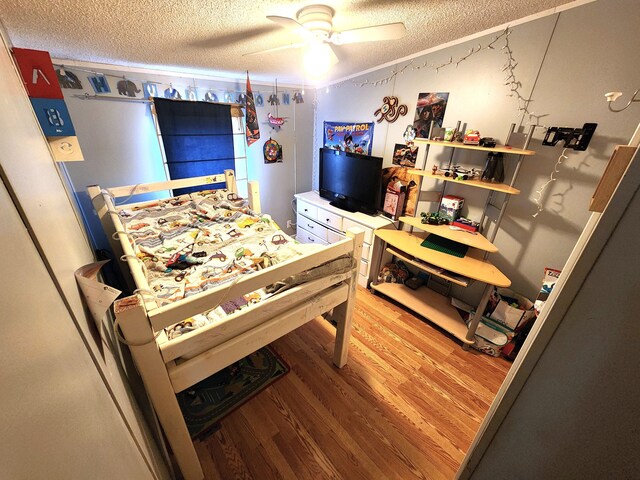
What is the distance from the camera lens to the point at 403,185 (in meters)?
2.64

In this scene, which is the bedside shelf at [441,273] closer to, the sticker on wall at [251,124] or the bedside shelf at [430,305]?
the bedside shelf at [430,305]

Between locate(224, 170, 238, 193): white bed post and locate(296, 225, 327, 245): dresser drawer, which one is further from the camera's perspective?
locate(296, 225, 327, 245): dresser drawer

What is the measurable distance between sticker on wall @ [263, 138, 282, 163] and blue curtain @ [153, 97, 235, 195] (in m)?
0.47

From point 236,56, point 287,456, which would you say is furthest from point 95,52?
point 287,456

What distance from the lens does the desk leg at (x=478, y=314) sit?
1.88 m

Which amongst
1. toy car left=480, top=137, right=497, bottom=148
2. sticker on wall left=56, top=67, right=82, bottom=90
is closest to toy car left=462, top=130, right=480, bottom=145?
toy car left=480, top=137, right=497, bottom=148

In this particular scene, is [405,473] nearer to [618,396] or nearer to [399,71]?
[618,396]

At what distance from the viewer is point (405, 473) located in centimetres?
134

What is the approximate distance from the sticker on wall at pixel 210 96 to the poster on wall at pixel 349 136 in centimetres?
139

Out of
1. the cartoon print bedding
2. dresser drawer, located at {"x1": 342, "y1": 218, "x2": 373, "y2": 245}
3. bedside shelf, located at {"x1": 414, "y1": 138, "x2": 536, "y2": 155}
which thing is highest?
bedside shelf, located at {"x1": 414, "y1": 138, "x2": 536, "y2": 155}

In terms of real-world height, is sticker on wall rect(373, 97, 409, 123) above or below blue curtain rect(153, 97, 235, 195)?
above

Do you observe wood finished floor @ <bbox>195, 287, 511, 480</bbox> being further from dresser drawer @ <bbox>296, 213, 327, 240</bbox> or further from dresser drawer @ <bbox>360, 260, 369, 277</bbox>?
dresser drawer @ <bbox>296, 213, 327, 240</bbox>

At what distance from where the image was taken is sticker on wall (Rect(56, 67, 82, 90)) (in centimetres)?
211

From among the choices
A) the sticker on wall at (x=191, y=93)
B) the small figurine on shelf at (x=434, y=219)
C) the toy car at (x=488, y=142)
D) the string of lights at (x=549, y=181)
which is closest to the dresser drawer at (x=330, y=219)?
the small figurine on shelf at (x=434, y=219)
